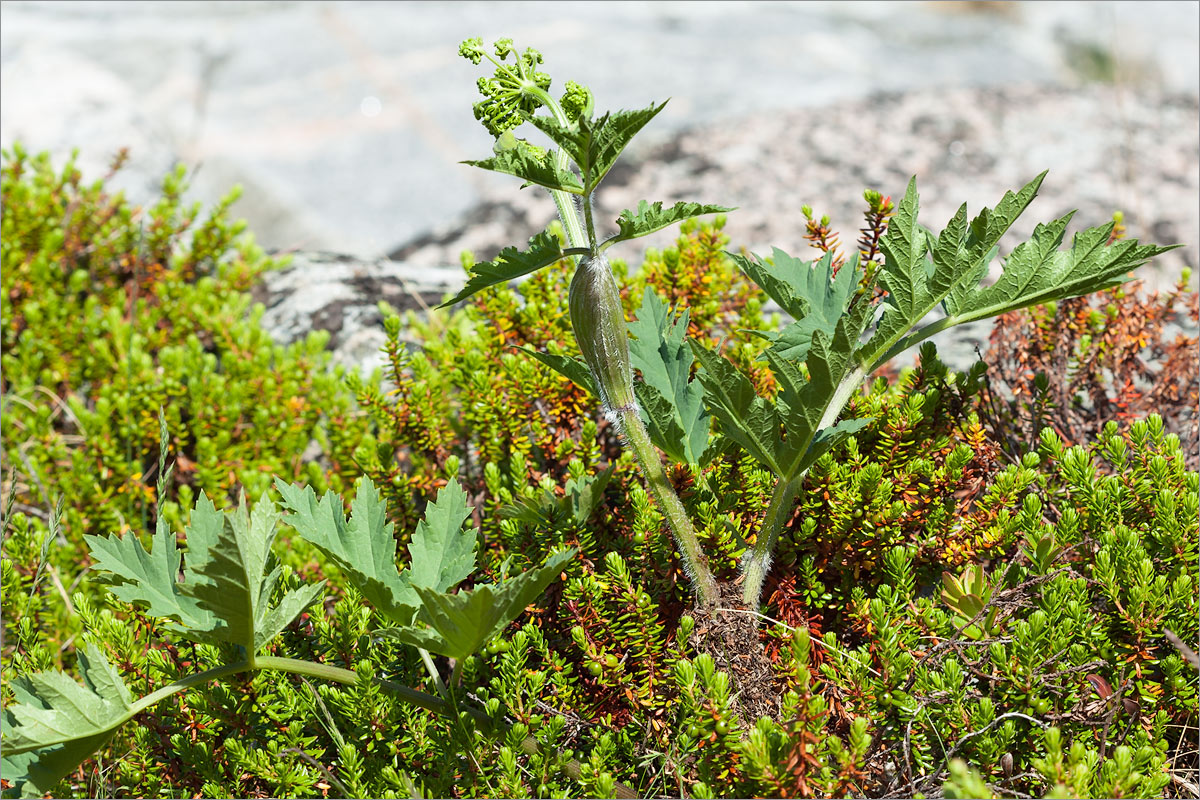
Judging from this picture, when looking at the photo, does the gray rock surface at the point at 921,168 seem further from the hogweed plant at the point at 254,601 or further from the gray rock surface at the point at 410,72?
the hogweed plant at the point at 254,601

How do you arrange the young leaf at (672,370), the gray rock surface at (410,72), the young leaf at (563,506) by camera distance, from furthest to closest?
the gray rock surface at (410,72), the young leaf at (563,506), the young leaf at (672,370)

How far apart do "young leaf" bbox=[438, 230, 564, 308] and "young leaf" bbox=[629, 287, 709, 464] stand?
433 mm

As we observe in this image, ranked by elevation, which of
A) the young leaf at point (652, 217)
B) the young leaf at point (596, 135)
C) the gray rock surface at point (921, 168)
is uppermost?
the gray rock surface at point (921, 168)

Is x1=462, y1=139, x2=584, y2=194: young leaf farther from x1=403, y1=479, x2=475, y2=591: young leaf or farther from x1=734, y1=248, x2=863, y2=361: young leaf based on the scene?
x1=403, y1=479, x2=475, y2=591: young leaf

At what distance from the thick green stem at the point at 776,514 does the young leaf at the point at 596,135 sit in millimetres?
637

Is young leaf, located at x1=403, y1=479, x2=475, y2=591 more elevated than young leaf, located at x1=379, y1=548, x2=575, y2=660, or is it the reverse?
young leaf, located at x1=403, y1=479, x2=475, y2=591

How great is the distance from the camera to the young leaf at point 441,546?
1.83 m

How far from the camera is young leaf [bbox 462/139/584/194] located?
1.45 meters

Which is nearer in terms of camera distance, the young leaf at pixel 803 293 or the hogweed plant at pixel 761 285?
the hogweed plant at pixel 761 285

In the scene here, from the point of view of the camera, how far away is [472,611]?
5.12 ft

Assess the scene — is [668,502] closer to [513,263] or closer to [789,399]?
[789,399]

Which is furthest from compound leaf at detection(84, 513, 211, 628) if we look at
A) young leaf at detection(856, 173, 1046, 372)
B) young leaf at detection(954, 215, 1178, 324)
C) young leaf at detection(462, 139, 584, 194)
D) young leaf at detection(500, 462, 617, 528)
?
young leaf at detection(954, 215, 1178, 324)

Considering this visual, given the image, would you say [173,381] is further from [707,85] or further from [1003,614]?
[707,85]

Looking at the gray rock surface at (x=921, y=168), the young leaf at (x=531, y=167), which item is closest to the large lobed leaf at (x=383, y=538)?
the young leaf at (x=531, y=167)
